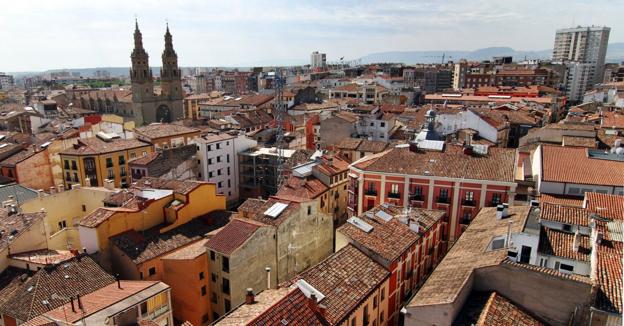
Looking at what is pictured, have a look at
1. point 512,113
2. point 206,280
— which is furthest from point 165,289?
point 512,113

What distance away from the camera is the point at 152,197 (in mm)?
41250

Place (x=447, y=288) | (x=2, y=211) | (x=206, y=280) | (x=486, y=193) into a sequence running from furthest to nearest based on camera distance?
1. (x=486, y=193)
2. (x=2, y=211)
3. (x=206, y=280)
4. (x=447, y=288)

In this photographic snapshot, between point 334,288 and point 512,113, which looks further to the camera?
point 512,113

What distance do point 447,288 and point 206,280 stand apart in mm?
21375

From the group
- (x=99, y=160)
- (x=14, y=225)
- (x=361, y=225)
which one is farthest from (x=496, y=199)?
(x=99, y=160)

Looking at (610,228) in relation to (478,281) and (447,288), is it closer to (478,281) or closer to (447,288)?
(478,281)

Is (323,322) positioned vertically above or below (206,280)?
above

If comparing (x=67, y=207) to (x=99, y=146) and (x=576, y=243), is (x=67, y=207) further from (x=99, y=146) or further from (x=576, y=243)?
(x=576, y=243)

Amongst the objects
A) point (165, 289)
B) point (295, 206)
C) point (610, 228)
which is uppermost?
point (610, 228)

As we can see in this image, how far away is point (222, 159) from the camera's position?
64.9 meters

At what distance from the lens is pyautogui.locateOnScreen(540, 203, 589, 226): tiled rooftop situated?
2859 centimetres

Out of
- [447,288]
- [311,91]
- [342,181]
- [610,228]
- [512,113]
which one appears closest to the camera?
[447,288]

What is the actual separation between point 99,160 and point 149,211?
84.1 ft

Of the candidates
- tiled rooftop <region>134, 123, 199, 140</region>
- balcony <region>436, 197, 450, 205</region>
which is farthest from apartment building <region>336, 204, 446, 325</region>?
tiled rooftop <region>134, 123, 199, 140</region>
